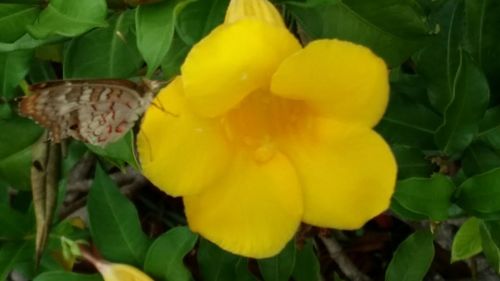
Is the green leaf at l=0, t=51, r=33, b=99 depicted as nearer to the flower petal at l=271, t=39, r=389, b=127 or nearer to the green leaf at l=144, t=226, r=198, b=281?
the green leaf at l=144, t=226, r=198, b=281

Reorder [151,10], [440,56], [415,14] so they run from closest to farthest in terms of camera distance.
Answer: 1. [151,10]
2. [415,14]
3. [440,56]

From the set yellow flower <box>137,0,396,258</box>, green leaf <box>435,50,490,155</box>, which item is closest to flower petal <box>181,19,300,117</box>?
yellow flower <box>137,0,396,258</box>

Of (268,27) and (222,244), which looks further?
(222,244)

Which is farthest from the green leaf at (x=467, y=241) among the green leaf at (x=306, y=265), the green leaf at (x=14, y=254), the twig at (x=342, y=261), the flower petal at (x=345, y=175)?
the green leaf at (x=14, y=254)

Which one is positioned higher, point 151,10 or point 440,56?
point 151,10

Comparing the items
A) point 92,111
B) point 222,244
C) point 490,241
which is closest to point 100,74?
point 92,111

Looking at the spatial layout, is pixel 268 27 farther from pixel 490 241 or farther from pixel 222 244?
pixel 490 241

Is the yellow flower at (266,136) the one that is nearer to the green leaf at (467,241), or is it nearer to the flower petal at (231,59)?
the flower petal at (231,59)
